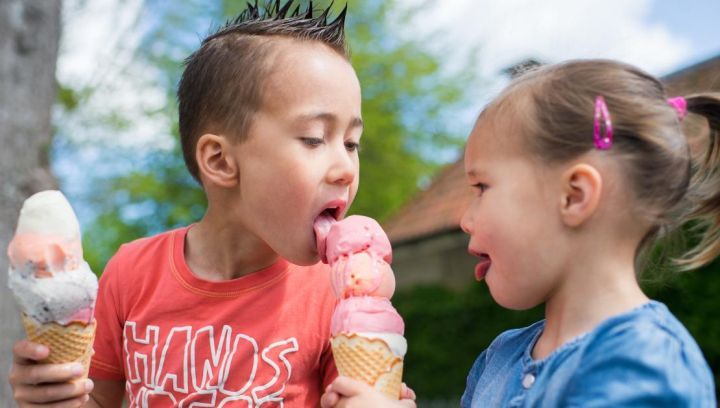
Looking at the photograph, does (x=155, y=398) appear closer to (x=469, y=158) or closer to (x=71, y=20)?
(x=469, y=158)

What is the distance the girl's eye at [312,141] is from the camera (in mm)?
2766

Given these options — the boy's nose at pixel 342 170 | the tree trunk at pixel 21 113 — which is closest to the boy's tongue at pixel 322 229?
the boy's nose at pixel 342 170

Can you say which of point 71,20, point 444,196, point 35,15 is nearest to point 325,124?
point 35,15

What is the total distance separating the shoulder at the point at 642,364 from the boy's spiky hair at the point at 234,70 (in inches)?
53.5

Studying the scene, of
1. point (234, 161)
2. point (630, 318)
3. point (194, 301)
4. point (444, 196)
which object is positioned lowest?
point (444, 196)

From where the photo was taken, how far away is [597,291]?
2.26 m

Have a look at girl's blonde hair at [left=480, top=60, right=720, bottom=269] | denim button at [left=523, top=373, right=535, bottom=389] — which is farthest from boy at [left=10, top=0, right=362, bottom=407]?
denim button at [left=523, top=373, right=535, bottom=389]

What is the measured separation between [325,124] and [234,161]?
360 millimetres

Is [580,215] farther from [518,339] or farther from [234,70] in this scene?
[234,70]

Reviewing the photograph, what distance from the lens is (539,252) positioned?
2303 millimetres

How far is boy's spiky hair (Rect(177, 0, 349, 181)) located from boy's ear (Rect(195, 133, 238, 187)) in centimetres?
4

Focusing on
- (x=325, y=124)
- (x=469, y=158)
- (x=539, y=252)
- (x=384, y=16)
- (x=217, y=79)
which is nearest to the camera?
(x=539, y=252)

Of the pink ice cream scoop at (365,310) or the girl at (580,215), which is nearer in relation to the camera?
the girl at (580,215)

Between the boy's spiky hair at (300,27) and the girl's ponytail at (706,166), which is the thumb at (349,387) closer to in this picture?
the girl's ponytail at (706,166)
